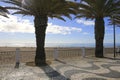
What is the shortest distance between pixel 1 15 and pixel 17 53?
4106mm

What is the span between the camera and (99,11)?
21859 mm

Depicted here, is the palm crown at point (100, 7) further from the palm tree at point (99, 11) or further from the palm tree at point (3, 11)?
the palm tree at point (3, 11)

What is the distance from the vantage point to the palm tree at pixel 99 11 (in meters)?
21.4

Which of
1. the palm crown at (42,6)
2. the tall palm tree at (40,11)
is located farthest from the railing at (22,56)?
the palm crown at (42,6)

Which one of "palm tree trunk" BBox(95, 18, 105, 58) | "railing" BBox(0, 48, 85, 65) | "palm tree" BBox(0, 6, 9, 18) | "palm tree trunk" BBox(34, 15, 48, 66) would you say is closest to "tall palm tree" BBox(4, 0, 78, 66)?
"palm tree trunk" BBox(34, 15, 48, 66)

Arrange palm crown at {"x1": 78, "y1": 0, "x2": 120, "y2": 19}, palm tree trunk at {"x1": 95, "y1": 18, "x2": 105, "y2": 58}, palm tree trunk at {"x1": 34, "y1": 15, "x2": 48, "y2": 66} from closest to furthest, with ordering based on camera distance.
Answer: palm tree trunk at {"x1": 34, "y1": 15, "x2": 48, "y2": 66}
palm crown at {"x1": 78, "y1": 0, "x2": 120, "y2": 19}
palm tree trunk at {"x1": 95, "y1": 18, "x2": 105, "y2": 58}

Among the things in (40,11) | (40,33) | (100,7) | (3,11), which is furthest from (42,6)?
(100,7)

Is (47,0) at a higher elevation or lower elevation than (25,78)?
higher

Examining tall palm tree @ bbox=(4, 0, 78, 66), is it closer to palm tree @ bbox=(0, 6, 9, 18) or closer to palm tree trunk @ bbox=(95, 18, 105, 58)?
palm tree @ bbox=(0, 6, 9, 18)

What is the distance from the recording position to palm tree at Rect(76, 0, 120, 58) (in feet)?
70.3

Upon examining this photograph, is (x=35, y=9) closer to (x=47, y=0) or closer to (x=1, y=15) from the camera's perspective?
(x=47, y=0)

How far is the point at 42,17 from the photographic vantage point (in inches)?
645

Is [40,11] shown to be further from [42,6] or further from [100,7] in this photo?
[100,7]

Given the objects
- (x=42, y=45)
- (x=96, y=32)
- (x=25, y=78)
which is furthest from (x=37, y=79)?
(x=96, y=32)
